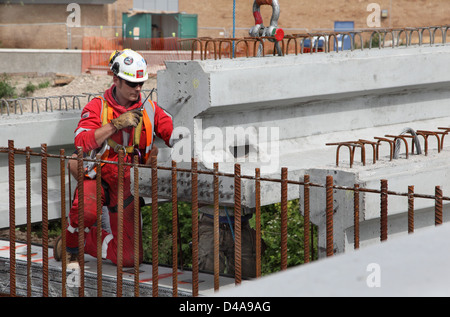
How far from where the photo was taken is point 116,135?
6.67 metres

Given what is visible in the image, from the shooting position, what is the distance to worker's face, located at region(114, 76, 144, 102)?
6.66 metres

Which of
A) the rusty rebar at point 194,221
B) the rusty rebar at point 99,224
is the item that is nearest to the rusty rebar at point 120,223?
the rusty rebar at point 99,224

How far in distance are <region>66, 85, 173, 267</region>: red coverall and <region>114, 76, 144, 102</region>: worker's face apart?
9cm

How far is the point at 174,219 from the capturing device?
5.38 m

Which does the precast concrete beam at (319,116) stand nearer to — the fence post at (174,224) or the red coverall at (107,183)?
the red coverall at (107,183)

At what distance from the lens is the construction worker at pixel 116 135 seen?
6527mm

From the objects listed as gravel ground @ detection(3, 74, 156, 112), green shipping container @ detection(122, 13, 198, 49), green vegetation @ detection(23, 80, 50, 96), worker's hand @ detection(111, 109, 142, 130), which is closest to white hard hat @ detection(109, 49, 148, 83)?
worker's hand @ detection(111, 109, 142, 130)

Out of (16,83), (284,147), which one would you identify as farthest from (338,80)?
(16,83)

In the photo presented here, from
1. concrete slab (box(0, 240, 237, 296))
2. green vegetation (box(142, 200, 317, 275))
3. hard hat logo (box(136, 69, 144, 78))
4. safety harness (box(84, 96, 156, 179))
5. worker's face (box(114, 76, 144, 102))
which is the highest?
hard hat logo (box(136, 69, 144, 78))

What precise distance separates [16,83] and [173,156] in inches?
901

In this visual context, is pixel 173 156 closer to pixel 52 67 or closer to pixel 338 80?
pixel 338 80

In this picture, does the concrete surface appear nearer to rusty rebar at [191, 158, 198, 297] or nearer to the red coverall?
rusty rebar at [191, 158, 198, 297]

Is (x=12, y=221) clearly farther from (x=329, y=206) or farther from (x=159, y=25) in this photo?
(x=159, y=25)
